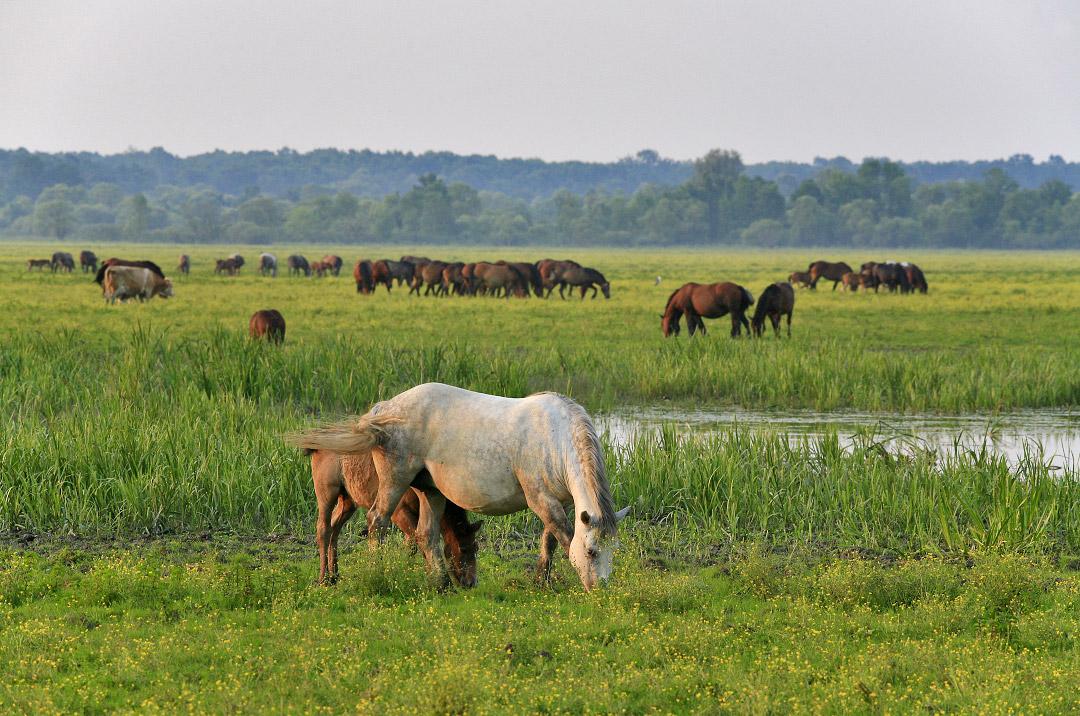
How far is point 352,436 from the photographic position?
27.5 ft

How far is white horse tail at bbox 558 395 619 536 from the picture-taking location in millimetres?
7586

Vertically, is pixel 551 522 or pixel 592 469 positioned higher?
pixel 592 469

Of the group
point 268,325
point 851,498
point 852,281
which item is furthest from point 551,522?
point 852,281

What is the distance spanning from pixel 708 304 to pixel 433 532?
2085 centimetres

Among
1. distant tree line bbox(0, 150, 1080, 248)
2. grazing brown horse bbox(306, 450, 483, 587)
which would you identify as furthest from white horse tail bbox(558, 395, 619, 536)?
distant tree line bbox(0, 150, 1080, 248)

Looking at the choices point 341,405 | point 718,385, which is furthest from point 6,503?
point 718,385

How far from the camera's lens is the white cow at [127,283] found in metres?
40.6

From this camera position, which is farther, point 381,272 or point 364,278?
point 381,272

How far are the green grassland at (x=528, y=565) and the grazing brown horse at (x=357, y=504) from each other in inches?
9.3

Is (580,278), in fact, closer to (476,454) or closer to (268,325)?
(268,325)

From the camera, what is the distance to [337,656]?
7055 mm

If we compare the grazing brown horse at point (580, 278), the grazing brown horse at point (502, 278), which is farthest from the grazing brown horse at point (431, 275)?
the grazing brown horse at point (580, 278)

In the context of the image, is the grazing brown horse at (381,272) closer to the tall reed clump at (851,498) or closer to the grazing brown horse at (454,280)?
the grazing brown horse at (454,280)

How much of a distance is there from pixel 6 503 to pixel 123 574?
3424 millimetres
